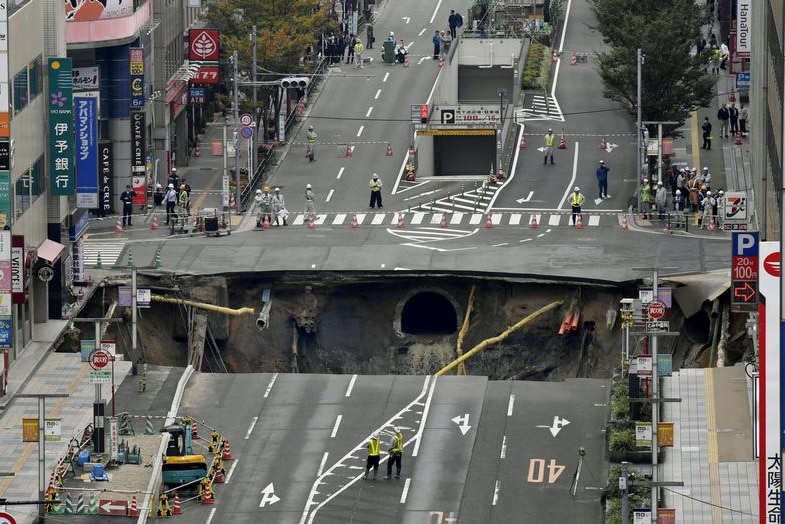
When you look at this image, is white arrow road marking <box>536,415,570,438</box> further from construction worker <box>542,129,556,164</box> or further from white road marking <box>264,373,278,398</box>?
construction worker <box>542,129,556,164</box>

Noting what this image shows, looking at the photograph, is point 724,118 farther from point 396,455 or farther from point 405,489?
point 405,489

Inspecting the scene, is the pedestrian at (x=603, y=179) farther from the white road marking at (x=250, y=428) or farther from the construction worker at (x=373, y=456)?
the construction worker at (x=373, y=456)

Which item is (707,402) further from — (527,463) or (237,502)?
(237,502)

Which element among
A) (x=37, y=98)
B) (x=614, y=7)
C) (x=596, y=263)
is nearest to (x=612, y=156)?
(x=614, y=7)

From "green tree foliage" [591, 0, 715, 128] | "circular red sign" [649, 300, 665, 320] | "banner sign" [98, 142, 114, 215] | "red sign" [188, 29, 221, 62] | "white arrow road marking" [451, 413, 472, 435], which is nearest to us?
"circular red sign" [649, 300, 665, 320]

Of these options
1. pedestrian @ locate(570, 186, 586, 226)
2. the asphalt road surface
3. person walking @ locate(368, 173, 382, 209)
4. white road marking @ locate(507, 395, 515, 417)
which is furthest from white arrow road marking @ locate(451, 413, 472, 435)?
person walking @ locate(368, 173, 382, 209)
